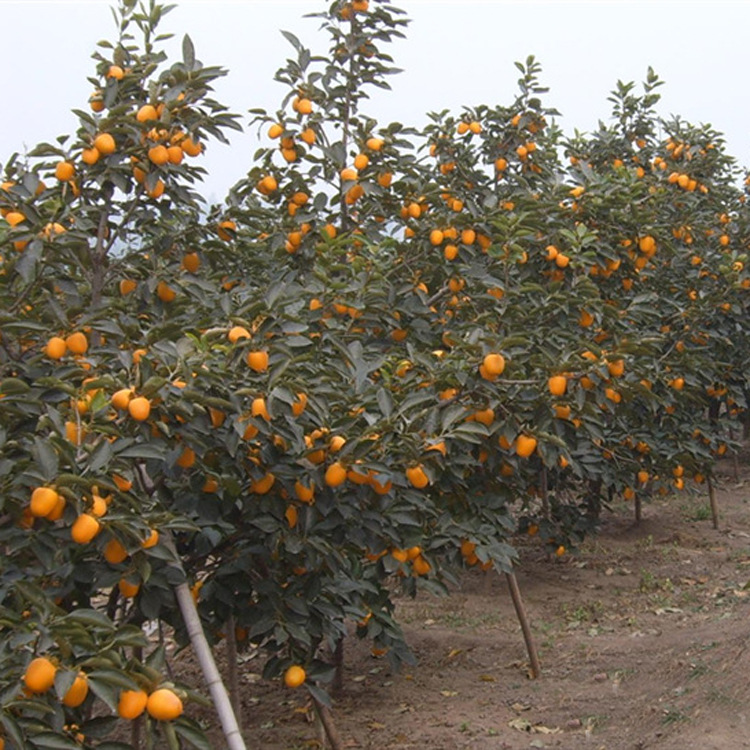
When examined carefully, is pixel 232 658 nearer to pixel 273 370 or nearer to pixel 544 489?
pixel 273 370

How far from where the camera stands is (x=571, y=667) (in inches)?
195

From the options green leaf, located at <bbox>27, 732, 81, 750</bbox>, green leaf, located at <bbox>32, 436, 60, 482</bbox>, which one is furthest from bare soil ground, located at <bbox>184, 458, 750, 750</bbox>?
green leaf, located at <bbox>32, 436, 60, 482</bbox>

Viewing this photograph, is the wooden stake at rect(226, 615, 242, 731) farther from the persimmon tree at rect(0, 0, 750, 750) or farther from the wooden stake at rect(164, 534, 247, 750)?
the wooden stake at rect(164, 534, 247, 750)

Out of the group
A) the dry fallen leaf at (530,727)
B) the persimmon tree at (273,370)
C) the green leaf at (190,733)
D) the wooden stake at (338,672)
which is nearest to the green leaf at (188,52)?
the persimmon tree at (273,370)

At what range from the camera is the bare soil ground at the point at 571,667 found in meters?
3.87

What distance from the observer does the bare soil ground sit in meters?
3.87

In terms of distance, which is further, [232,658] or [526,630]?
[526,630]

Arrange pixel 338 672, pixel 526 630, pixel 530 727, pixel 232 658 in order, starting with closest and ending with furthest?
1. pixel 232 658
2. pixel 530 727
3. pixel 338 672
4. pixel 526 630

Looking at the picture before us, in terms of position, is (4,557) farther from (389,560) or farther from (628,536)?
(628,536)

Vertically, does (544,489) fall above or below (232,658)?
above

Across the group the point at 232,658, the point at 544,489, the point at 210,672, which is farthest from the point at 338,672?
the point at 210,672

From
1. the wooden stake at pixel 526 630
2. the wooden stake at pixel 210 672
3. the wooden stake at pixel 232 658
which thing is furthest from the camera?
the wooden stake at pixel 526 630

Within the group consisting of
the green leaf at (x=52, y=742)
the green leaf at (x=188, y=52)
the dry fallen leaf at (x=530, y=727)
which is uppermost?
the green leaf at (x=188, y=52)

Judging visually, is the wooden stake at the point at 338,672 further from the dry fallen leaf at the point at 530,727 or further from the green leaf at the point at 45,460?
the green leaf at the point at 45,460
